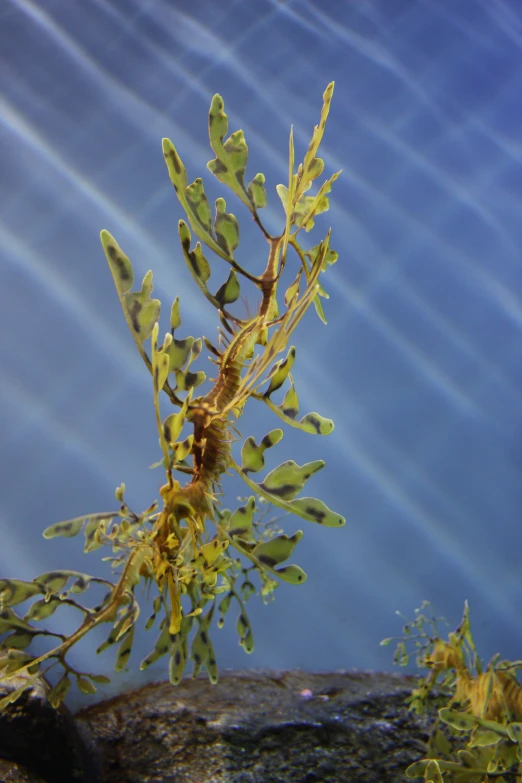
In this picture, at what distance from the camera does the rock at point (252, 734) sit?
0.93m

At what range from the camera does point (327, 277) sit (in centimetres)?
186

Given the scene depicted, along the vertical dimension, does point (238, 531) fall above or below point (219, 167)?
below

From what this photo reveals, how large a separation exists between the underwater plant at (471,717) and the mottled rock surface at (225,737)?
10 cm

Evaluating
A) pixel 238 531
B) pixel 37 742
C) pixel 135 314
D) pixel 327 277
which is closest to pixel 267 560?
pixel 238 531

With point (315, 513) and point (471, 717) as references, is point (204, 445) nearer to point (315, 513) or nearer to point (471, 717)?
point (315, 513)

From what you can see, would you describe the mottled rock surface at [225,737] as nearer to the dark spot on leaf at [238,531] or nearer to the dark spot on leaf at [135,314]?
the dark spot on leaf at [238,531]

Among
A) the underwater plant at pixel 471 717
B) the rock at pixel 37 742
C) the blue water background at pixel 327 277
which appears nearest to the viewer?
the underwater plant at pixel 471 717

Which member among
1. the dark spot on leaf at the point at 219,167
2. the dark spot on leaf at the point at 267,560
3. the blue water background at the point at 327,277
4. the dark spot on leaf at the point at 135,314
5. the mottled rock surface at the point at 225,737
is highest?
the blue water background at the point at 327,277

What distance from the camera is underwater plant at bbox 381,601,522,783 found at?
73 cm

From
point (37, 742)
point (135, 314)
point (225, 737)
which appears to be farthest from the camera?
point (225, 737)

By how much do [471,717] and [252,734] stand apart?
0.44 meters

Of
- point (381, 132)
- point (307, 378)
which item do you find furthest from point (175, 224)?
point (381, 132)

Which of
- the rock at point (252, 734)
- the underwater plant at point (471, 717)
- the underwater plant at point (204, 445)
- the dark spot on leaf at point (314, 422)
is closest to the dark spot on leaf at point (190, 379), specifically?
the underwater plant at point (204, 445)

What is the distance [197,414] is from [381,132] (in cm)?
174
